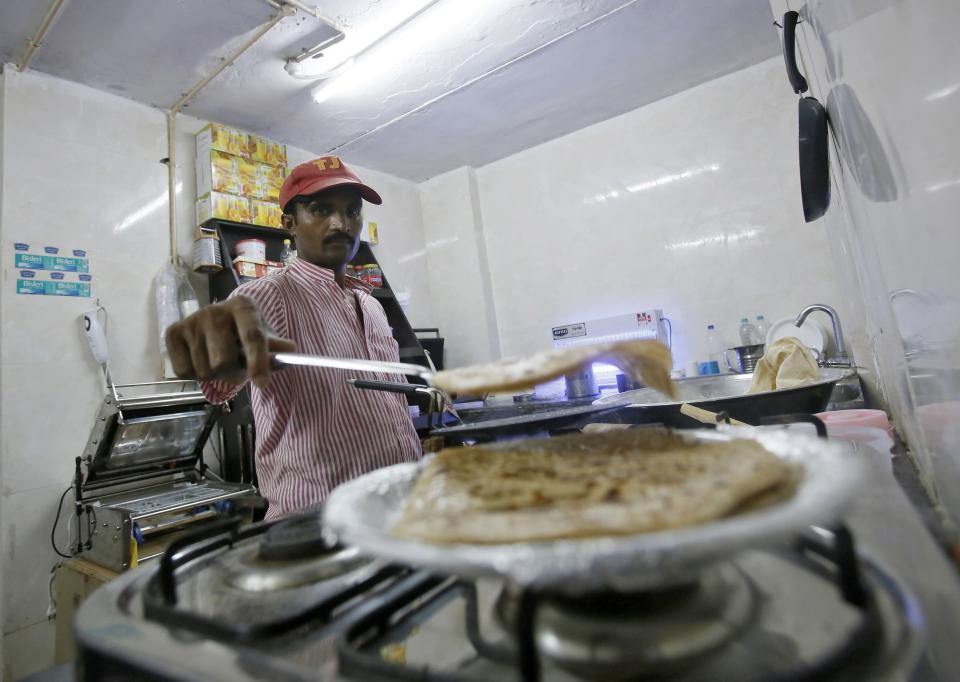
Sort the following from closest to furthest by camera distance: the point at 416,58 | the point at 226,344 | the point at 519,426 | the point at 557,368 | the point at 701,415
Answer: the point at 557,368 < the point at 226,344 < the point at 519,426 < the point at 701,415 < the point at 416,58

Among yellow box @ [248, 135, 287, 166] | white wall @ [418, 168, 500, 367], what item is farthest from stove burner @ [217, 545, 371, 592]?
white wall @ [418, 168, 500, 367]

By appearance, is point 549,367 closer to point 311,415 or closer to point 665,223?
point 311,415

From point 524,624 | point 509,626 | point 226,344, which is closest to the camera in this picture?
point 524,624

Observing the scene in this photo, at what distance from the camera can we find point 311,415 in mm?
1394

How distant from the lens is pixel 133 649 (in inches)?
16.8

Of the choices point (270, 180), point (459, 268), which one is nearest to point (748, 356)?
point (459, 268)

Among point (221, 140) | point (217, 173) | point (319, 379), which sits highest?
point (221, 140)

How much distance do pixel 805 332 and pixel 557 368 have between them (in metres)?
2.85

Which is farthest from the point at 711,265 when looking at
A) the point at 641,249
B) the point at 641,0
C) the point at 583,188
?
the point at 641,0

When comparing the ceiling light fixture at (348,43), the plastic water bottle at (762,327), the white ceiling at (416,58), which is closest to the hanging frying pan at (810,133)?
the white ceiling at (416,58)

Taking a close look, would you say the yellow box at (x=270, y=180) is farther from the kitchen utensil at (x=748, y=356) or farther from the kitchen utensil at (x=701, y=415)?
the kitchen utensil at (x=748, y=356)

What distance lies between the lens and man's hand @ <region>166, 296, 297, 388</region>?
77 cm

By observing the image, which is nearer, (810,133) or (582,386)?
(810,133)

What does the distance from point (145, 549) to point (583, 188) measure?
3.42 metres
